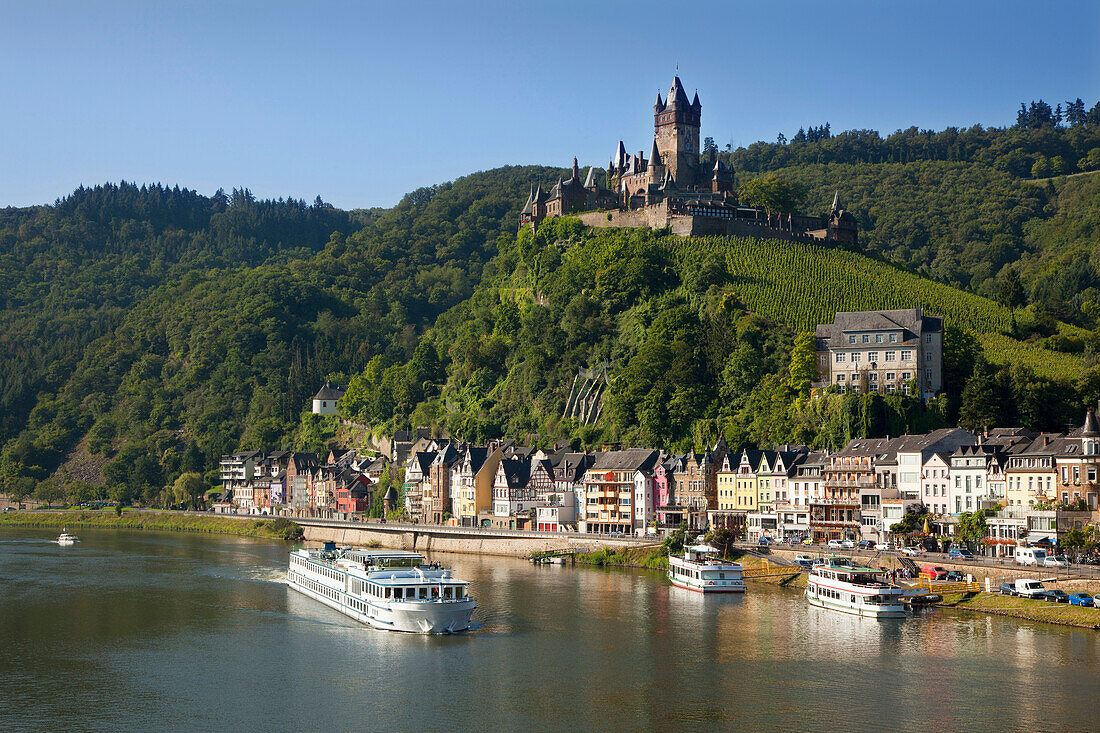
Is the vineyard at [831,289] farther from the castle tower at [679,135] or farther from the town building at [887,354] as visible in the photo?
the castle tower at [679,135]

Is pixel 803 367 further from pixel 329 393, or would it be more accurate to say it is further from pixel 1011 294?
pixel 329 393

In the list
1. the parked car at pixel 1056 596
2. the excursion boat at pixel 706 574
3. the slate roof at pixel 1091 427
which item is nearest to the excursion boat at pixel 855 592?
the excursion boat at pixel 706 574

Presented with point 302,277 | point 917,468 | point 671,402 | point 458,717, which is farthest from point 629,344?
point 302,277

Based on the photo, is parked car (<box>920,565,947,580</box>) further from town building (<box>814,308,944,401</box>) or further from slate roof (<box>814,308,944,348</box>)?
slate roof (<box>814,308,944,348</box>)

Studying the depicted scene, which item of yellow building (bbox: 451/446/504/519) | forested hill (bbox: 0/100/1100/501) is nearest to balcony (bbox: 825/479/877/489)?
forested hill (bbox: 0/100/1100/501)

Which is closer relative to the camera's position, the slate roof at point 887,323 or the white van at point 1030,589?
the white van at point 1030,589

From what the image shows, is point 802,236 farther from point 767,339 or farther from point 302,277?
point 302,277
